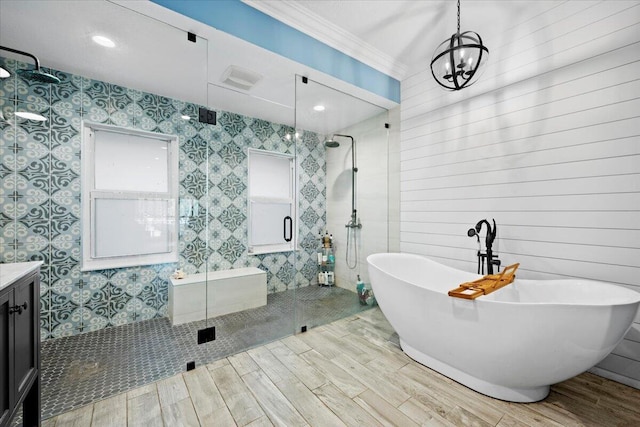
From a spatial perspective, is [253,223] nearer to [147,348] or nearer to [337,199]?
[337,199]

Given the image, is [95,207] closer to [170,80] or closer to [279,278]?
[170,80]

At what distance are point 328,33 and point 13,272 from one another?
8.75 ft

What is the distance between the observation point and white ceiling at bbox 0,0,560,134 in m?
1.77

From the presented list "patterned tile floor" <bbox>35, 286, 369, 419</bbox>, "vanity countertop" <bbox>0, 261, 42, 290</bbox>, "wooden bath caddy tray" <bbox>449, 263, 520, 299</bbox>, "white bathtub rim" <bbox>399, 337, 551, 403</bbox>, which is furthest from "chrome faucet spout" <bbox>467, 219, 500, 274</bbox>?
"vanity countertop" <bbox>0, 261, 42, 290</bbox>

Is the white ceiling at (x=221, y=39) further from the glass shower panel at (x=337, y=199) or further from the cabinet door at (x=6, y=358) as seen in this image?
the cabinet door at (x=6, y=358)

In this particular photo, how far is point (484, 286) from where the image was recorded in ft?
5.77

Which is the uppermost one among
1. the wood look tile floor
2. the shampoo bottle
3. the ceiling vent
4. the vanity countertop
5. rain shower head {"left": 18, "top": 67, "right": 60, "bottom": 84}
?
the ceiling vent

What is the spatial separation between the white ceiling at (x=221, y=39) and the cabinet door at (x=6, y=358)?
178 cm

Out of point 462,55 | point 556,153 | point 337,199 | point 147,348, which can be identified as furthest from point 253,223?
point 556,153

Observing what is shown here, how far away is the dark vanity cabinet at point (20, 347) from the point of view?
3.45 ft

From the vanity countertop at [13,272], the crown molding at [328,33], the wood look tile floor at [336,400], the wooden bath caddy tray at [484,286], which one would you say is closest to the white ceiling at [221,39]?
the crown molding at [328,33]

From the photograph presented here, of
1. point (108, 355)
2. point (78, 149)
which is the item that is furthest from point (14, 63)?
point (108, 355)

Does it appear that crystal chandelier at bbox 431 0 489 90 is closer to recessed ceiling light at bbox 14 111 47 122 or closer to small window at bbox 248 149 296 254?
small window at bbox 248 149 296 254

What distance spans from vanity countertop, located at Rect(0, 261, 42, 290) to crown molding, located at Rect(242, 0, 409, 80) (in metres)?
2.14
